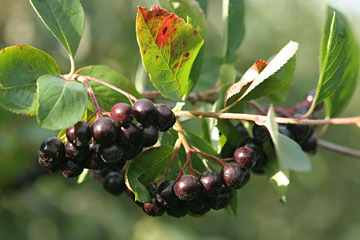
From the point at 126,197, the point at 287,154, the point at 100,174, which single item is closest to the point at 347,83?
the point at 287,154

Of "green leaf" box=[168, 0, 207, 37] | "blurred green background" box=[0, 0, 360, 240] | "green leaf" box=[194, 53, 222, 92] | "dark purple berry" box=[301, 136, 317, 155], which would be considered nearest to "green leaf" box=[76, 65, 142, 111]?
"green leaf" box=[168, 0, 207, 37]

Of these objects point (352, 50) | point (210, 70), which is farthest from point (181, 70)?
point (352, 50)

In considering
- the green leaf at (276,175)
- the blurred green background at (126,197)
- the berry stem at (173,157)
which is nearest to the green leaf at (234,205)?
the green leaf at (276,175)

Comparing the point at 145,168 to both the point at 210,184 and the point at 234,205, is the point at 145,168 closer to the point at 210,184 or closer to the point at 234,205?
the point at 210,184

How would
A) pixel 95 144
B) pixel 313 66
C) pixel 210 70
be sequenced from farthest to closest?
pixel 313 66 < pixel 210 70 < pixel 95 144

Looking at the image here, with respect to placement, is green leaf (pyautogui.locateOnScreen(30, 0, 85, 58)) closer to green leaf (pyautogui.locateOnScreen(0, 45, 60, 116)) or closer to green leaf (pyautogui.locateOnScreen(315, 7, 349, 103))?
green leaf (pyautogui.locateOnScreen(0, 45, 60, 116))

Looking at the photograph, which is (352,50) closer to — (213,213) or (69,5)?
(69,5)
